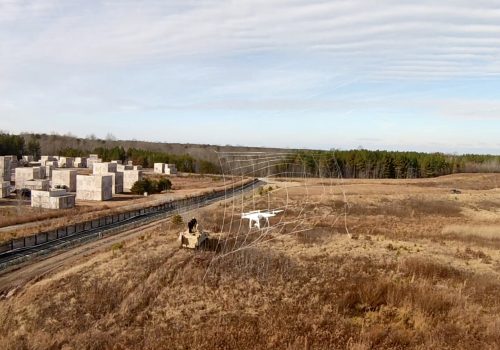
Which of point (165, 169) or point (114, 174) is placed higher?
point (114, 174)

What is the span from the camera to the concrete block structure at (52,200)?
44000mm

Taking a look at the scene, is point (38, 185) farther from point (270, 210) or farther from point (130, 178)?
point (270, 210)

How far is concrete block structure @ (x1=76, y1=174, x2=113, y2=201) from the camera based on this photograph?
5219 centimetres

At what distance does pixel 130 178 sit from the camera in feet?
213

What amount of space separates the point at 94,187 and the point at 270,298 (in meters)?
42.4

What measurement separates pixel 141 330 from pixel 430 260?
1257 centimetres

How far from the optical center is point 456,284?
15609 mm

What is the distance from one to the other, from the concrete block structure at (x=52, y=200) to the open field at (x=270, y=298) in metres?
21.4

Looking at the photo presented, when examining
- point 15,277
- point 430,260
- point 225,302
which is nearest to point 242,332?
point 225,302

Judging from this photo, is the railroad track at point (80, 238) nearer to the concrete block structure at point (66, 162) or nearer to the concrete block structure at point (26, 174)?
the concrete block structure at point (26, 174)

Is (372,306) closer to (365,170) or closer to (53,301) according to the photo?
(53,301)

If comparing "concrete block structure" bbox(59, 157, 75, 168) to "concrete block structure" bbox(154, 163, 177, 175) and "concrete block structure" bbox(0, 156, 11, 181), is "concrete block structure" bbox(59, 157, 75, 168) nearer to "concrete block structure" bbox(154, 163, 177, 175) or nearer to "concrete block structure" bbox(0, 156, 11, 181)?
"concrete block structure" bbox(154, 163, 177, 175)

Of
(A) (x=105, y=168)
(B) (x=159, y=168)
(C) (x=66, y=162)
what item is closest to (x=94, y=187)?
(A) (x=105, y=168)

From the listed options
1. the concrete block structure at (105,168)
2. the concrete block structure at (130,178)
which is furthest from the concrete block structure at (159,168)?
the concrete block structure at (130,178)
